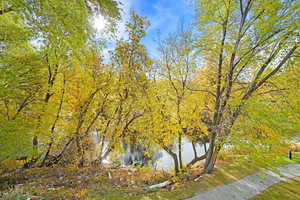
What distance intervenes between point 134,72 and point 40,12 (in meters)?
4.01

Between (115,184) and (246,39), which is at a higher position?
(246,39)

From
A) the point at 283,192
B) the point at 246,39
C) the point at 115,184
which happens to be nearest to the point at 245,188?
the point at 283,192

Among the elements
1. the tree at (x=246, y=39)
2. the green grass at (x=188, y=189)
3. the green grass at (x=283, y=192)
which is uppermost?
the tree at (x=246, y=39)

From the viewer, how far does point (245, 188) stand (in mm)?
4996

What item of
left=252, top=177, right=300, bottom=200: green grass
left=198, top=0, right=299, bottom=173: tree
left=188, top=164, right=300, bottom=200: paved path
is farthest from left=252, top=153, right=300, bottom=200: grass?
left=198, top=0, right=299, bottom=173: tree

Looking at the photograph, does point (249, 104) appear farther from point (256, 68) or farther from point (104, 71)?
point (104, 71)

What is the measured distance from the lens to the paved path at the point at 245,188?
4438 millimetres

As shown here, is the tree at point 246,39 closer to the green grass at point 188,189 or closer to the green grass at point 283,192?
the green grass at point 188,189

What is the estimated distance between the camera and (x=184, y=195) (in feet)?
14.4

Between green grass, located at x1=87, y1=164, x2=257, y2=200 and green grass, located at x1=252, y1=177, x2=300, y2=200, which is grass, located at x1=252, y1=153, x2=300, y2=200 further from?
green grass, located at x1=87, y1=164, x2=257, y2=200

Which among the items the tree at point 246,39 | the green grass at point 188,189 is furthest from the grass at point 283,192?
the tree at point 246,39

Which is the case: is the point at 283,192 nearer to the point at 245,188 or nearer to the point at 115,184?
the point at 245,188

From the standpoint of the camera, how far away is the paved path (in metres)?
4.44

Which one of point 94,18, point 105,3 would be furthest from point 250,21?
point 94,18
